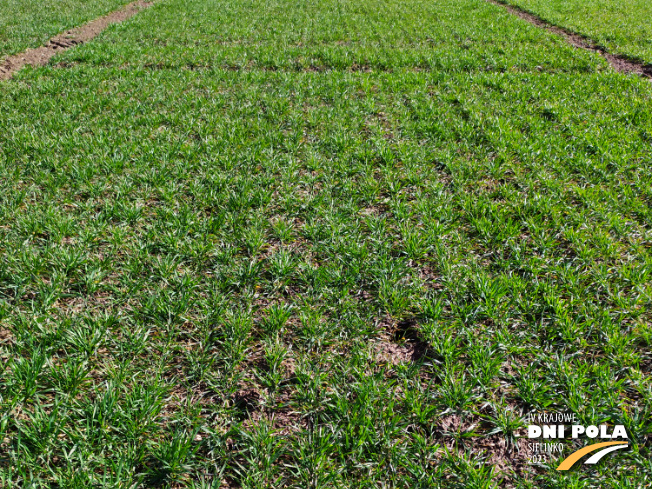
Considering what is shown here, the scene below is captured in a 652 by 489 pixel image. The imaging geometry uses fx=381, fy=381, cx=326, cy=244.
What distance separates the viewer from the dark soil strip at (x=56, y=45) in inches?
340

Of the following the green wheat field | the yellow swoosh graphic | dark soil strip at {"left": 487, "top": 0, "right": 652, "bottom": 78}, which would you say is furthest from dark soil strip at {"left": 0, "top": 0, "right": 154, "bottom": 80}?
dark soil strip at {"left": 487, "top": 0, "right": 652, "bottom": 78}

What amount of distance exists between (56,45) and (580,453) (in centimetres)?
1346

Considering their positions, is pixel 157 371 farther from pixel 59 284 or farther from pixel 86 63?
pixel 86 63

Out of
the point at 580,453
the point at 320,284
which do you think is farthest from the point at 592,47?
the point at 580,453

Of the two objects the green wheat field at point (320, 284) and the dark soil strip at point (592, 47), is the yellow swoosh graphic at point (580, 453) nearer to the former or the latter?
the green wheat field at point (320, 284)

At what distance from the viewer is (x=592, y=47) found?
32.6ft

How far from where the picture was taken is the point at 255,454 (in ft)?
6.62

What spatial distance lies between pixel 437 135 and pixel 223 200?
326cm

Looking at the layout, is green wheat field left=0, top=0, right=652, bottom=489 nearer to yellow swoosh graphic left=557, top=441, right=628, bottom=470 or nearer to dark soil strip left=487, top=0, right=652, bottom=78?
yellow swoosh graphic left=557, top=441, right=628, bottom=470

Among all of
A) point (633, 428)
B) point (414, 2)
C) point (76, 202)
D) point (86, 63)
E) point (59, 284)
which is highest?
point (414, 2)

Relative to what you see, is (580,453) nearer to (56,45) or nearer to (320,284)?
(320,284)

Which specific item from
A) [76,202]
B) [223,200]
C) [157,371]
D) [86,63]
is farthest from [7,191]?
[86,63]

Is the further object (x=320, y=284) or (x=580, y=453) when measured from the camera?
(x=320, y=284)

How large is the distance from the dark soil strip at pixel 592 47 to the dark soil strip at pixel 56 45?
13.3 meters
